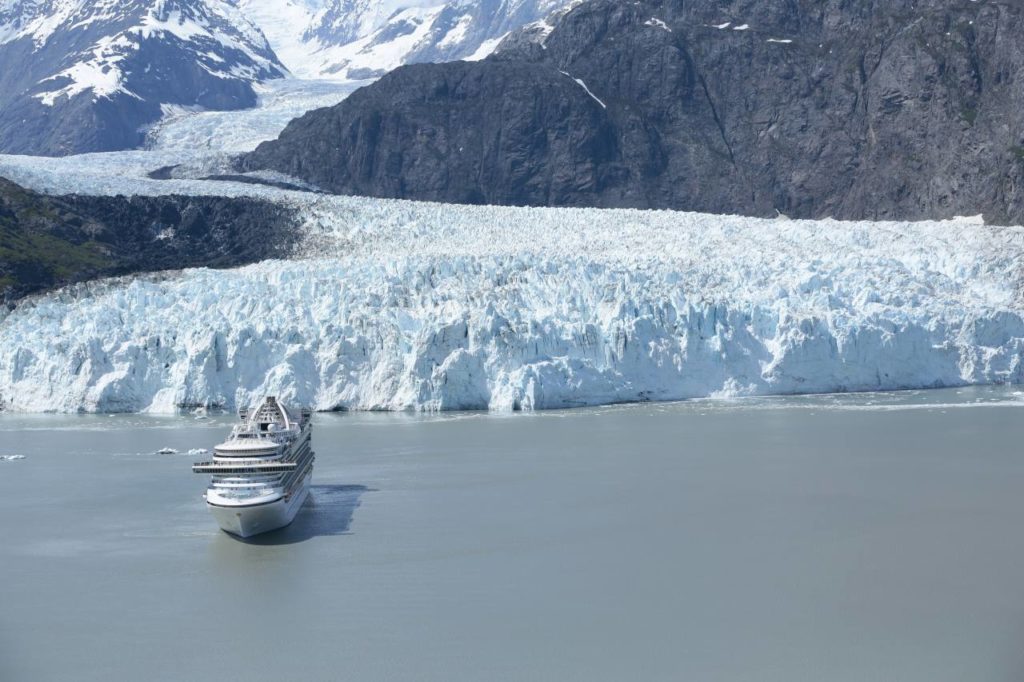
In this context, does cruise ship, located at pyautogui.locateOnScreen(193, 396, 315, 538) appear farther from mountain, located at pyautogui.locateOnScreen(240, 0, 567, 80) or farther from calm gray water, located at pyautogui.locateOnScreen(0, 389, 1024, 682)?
mountain, located at pyautogui.locateOnScreen(240, 0, 567, 80)

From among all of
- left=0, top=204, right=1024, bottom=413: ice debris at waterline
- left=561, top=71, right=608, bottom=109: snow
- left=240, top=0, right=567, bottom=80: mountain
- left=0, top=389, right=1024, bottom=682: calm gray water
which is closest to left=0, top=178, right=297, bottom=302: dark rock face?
left=0, top=204, right=1024, bottom=413: ice debris at waterline

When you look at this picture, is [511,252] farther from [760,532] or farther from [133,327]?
[760,532]

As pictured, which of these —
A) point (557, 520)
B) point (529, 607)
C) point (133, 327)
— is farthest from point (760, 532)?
point (133, 327)

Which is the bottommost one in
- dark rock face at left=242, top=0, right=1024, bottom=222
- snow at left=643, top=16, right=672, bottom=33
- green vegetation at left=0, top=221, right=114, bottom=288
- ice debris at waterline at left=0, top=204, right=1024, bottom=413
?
ice debris at waterline at left=0, top=204, right=1024, bottom=413

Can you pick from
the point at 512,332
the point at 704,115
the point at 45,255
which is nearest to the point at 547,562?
the point at 512,332

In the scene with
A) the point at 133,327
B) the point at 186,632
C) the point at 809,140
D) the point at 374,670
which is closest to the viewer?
the point at 374,670

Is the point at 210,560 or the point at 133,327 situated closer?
the point at 210,560

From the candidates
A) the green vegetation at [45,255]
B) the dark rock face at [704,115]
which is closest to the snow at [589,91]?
the dark rock face at [704,115]
